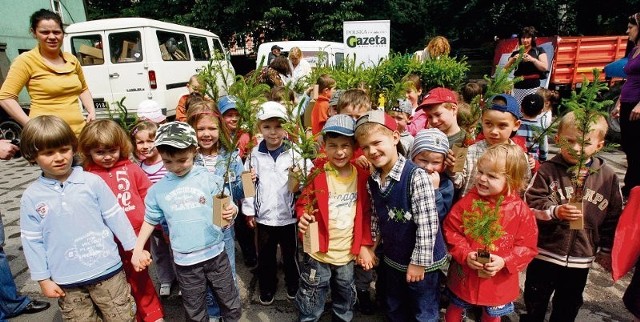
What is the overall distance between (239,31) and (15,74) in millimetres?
16049

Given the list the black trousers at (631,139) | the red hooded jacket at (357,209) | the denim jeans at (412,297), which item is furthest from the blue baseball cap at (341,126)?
the black trousers at (631,139)

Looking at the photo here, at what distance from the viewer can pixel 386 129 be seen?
2.15 metres

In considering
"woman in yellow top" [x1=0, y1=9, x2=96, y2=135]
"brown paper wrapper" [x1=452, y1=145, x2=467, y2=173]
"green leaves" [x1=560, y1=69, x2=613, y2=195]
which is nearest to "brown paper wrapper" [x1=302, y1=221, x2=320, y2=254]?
"brown paper wrapper" [x1=452, y1=145, x2=467, y2=173]

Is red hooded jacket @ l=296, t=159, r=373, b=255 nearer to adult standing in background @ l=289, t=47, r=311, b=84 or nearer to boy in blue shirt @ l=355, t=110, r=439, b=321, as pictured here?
boy in blue shirt @ l=355, t=110, r=439, b=321

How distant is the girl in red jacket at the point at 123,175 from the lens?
2.44 m

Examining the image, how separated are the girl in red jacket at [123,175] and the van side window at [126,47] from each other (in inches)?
265

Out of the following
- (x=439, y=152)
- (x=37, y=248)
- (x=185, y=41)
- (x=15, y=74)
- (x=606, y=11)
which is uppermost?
(x=606, y=11)

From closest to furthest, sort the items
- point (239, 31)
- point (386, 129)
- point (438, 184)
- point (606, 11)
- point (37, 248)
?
point (37, 248), point (386, 129), point (438, 184), point (606, 11), point (239, 31)

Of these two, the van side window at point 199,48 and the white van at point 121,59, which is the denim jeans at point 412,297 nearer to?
the white van at point 121,59

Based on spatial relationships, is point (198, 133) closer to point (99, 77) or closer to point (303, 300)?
point (303, 300)

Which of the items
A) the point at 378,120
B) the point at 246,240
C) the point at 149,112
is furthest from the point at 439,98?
the point at 149,112

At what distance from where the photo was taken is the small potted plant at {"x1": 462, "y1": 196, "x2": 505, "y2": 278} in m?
1.81

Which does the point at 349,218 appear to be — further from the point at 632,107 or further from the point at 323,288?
the point at 632,107

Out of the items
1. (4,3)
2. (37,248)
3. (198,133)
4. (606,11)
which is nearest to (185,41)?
(4,3)
